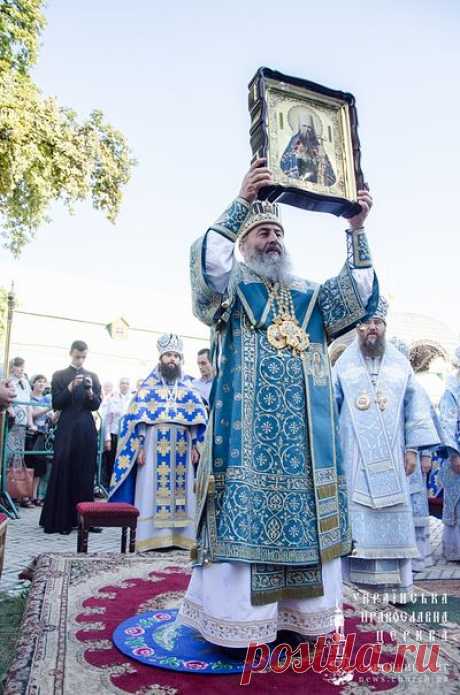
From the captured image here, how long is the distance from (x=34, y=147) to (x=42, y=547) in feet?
22.5

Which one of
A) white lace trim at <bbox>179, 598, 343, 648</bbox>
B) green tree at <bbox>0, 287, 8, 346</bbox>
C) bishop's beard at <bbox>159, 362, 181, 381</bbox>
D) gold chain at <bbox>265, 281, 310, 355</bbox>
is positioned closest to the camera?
white lace trim at <bbox>179, 598, 343, 648</bbox>

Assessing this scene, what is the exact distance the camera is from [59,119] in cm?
1104

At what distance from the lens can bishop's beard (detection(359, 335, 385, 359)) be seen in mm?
5203

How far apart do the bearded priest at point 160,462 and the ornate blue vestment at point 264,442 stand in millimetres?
3351

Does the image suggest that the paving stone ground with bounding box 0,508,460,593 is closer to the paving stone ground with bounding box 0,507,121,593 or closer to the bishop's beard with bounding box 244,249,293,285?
the paving stone ground with bounding box 0,507,121,593

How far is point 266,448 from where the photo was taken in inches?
116

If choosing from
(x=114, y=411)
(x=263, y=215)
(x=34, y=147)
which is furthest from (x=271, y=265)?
(x=114, y=411)

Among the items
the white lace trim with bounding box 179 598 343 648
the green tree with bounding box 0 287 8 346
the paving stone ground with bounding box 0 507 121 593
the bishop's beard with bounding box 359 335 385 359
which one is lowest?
the paving stone ground with bounding box 0 507 121 593

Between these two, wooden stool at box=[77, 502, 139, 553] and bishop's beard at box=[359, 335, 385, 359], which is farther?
bishop's beard at box=[359, 335, 385, 359]

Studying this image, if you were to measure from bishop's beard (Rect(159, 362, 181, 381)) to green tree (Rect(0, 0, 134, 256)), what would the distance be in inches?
211

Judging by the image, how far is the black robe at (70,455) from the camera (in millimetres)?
7258

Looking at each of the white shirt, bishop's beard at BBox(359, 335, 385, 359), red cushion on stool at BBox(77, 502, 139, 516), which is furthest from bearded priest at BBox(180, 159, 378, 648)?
the white shirt

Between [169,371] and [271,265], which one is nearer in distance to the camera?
[271,265]

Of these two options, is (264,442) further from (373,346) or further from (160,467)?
(160,467)
